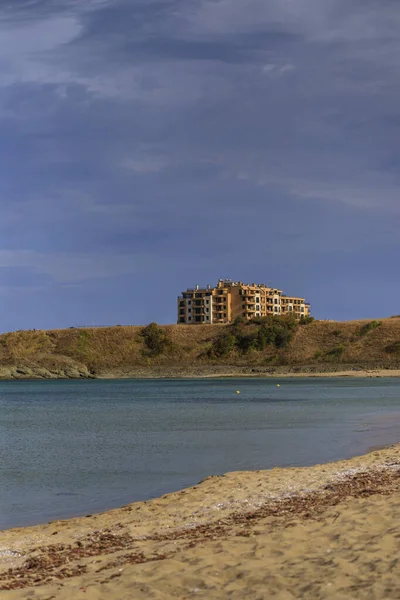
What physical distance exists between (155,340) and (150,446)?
405ft

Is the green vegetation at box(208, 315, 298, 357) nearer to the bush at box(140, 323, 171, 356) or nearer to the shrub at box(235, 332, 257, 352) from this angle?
the shrub at box(235, 332, 257, 352)

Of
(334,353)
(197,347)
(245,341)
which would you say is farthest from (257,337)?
(334,353)

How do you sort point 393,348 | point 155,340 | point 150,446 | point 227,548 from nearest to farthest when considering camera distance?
point 227,548
point 150,446
point 393,348
point 155,340

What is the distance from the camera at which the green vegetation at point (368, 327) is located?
5694 inches

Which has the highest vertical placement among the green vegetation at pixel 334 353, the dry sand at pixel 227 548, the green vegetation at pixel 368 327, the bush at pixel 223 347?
the green vegetation at pixel 368 327

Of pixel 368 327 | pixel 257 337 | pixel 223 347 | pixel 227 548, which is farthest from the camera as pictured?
pixel 223 347

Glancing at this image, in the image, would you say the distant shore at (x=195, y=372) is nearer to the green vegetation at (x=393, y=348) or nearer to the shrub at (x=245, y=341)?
the shrub at (x=245, y=341)

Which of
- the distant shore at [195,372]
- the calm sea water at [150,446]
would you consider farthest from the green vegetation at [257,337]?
the calm sea water at [150,446]

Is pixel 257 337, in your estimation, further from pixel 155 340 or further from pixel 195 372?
pixel 155 340

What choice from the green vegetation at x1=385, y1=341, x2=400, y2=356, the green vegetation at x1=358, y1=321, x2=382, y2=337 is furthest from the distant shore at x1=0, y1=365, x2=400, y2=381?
the green vegetation at x1=358, y1=321, x2=382, y2=337

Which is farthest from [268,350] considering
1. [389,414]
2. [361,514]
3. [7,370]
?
[361,514]

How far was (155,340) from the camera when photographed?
508 ft

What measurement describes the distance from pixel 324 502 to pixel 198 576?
5.64 metres

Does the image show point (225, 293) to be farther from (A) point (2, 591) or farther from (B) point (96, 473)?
(A) point (2, 591)
